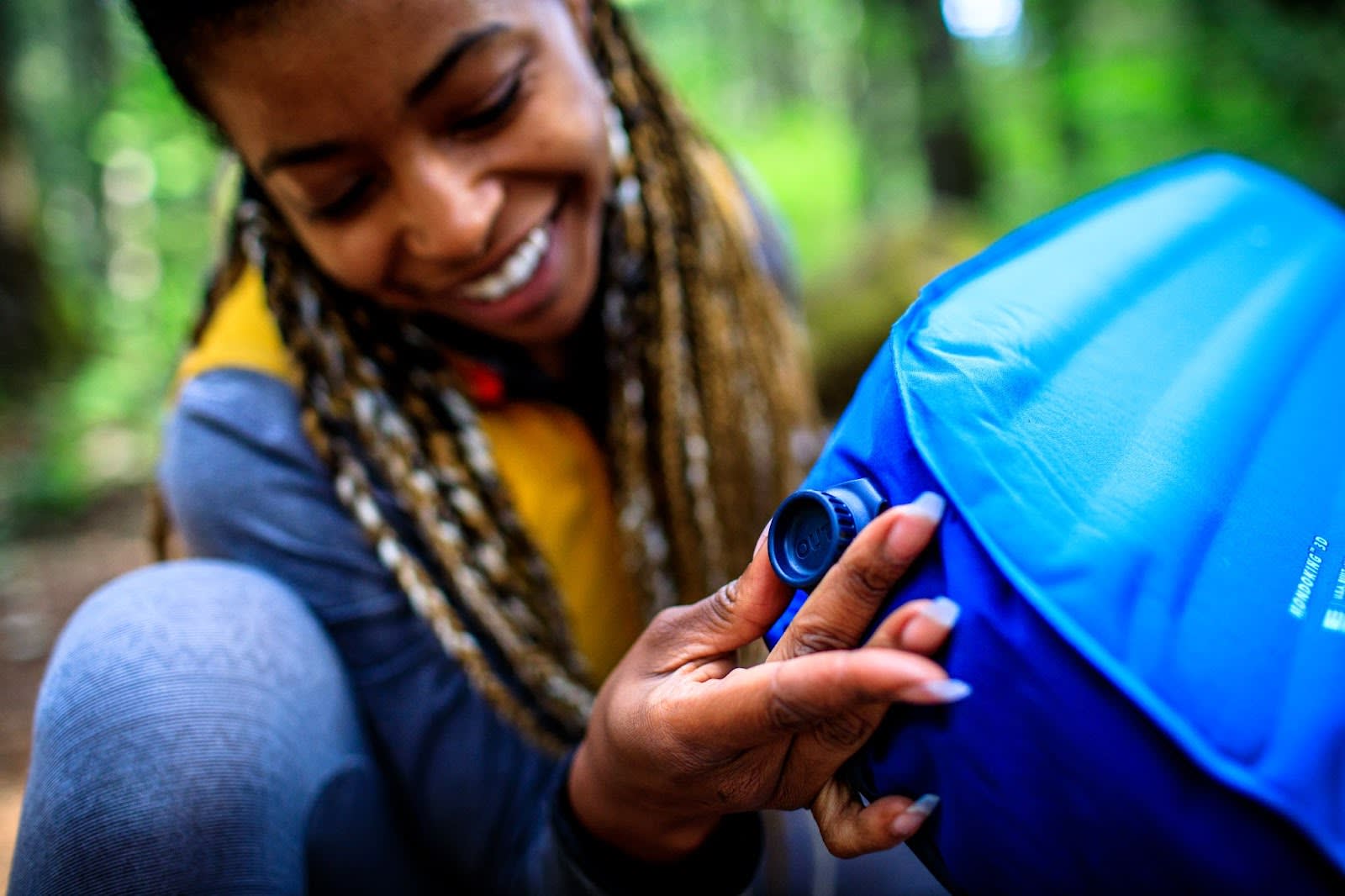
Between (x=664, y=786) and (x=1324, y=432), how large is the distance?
71cm

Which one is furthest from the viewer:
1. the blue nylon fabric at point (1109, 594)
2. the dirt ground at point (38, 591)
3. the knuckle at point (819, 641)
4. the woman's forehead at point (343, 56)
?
the dirt ground at point (38, 591)

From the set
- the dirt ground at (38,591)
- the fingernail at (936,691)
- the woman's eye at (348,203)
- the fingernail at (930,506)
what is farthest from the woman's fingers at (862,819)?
the dirt ground at (38,591)

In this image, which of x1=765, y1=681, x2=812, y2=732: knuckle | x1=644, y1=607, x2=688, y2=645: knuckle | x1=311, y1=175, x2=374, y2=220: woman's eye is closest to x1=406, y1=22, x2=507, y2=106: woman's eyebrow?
x1=311, y1=175, x2=374, y2=220: woman's eye

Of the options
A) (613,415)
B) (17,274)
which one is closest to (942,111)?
(613,415)

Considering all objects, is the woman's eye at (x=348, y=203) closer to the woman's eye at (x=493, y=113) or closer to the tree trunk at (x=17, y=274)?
the woman's eye at (x=493, y=113)

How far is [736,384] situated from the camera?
1.48 m

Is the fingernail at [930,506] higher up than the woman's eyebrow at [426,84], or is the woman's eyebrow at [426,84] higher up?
the woman's eyebrow at [426,84]

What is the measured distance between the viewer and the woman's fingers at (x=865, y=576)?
1.97ft

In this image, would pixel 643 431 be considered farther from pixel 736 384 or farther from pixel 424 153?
pixel 424 153

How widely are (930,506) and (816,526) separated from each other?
0.28 feet

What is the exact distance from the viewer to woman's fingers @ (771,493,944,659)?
60cm

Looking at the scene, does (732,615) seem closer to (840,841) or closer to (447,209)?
(840,841)

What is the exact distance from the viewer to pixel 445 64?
979 mm

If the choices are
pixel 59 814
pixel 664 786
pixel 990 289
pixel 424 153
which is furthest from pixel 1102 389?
pixel 59 814
